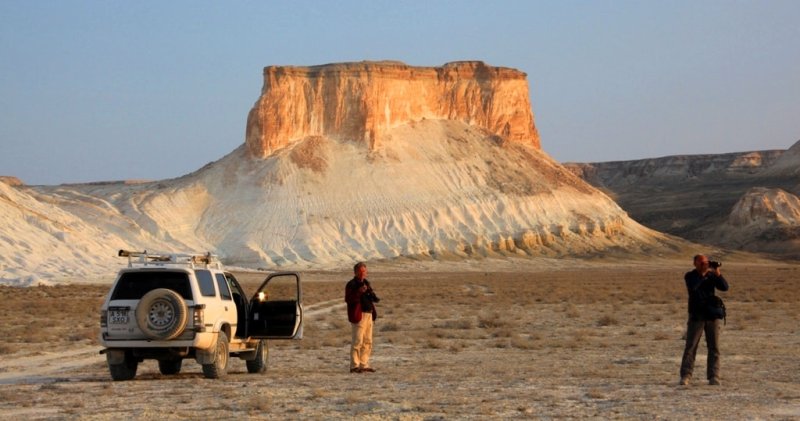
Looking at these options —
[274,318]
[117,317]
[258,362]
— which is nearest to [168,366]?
[258,362]

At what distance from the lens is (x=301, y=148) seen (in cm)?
10356

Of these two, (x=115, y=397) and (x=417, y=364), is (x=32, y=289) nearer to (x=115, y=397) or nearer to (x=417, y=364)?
(x=417, y=364)

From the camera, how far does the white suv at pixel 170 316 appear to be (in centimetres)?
1555

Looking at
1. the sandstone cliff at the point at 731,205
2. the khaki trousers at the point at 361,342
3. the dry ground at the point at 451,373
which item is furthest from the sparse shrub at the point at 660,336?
the sandstone cliff at the point at 731,205

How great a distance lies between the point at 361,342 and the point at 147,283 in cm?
334

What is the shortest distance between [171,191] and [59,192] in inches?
406

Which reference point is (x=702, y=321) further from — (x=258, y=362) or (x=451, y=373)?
(x=258, y=362)

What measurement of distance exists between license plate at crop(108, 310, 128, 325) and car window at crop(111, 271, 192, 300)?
0.75ft

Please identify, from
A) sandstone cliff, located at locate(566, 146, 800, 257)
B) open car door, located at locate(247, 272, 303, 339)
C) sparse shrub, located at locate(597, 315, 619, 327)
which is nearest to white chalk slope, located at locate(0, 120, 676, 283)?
sandstone cliff, located at locate(566, 146, 800, 257)

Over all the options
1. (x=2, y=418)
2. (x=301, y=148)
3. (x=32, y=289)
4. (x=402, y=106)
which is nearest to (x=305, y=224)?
(x=301, y=148)

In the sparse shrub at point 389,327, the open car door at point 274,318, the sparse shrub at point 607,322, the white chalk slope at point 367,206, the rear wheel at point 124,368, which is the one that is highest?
the white chalk slope at point 367,206

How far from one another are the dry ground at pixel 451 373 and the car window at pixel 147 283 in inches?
48.8

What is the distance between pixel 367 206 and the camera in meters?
100

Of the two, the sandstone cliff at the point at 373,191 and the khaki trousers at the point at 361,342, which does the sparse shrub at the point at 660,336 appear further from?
the sandstone cliff at the point at 373,191
